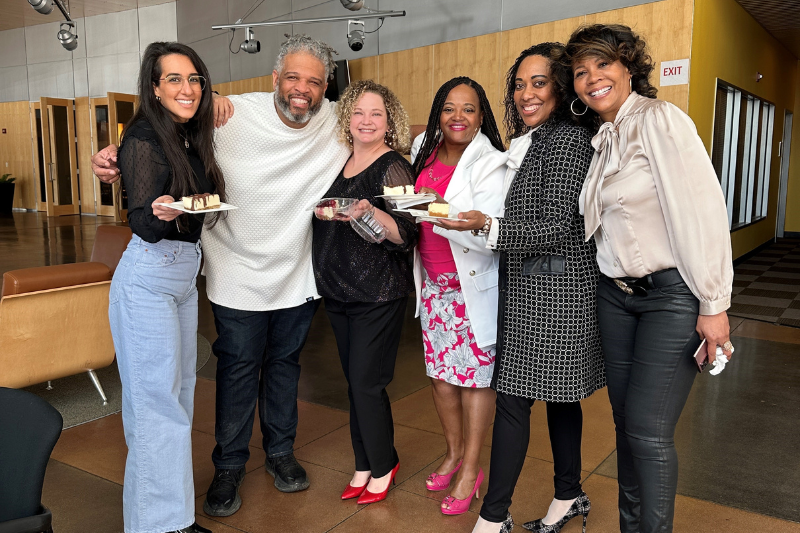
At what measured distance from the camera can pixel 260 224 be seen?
2629mm

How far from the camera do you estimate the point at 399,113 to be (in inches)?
103

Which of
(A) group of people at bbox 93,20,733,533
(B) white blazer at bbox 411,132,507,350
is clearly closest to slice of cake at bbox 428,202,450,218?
(A) group of people at bbox 93,20,733,533

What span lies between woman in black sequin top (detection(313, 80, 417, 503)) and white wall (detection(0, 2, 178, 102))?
12.5 metres

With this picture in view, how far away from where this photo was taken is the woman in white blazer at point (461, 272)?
2387 mm

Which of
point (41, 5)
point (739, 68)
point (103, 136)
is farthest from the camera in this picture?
point (103, 136)

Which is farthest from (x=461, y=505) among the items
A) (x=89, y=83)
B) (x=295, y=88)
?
(x=89, y=83)

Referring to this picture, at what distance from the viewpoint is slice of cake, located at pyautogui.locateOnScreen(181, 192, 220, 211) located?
199 cm

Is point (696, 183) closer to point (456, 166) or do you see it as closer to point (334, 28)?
point (456, 166)

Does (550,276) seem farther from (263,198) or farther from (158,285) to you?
(158,285)

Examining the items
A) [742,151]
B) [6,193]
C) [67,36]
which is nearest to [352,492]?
[742,151]

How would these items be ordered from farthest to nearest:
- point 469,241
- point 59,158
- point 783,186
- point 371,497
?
point 59,158, point 783,186, point 371,497, point 469,241

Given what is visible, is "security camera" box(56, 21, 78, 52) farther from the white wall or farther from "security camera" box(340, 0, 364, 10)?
"security camera" box(340, 0, 364, 10)

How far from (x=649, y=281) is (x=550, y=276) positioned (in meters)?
0.34

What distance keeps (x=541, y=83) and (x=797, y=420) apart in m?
2.80
